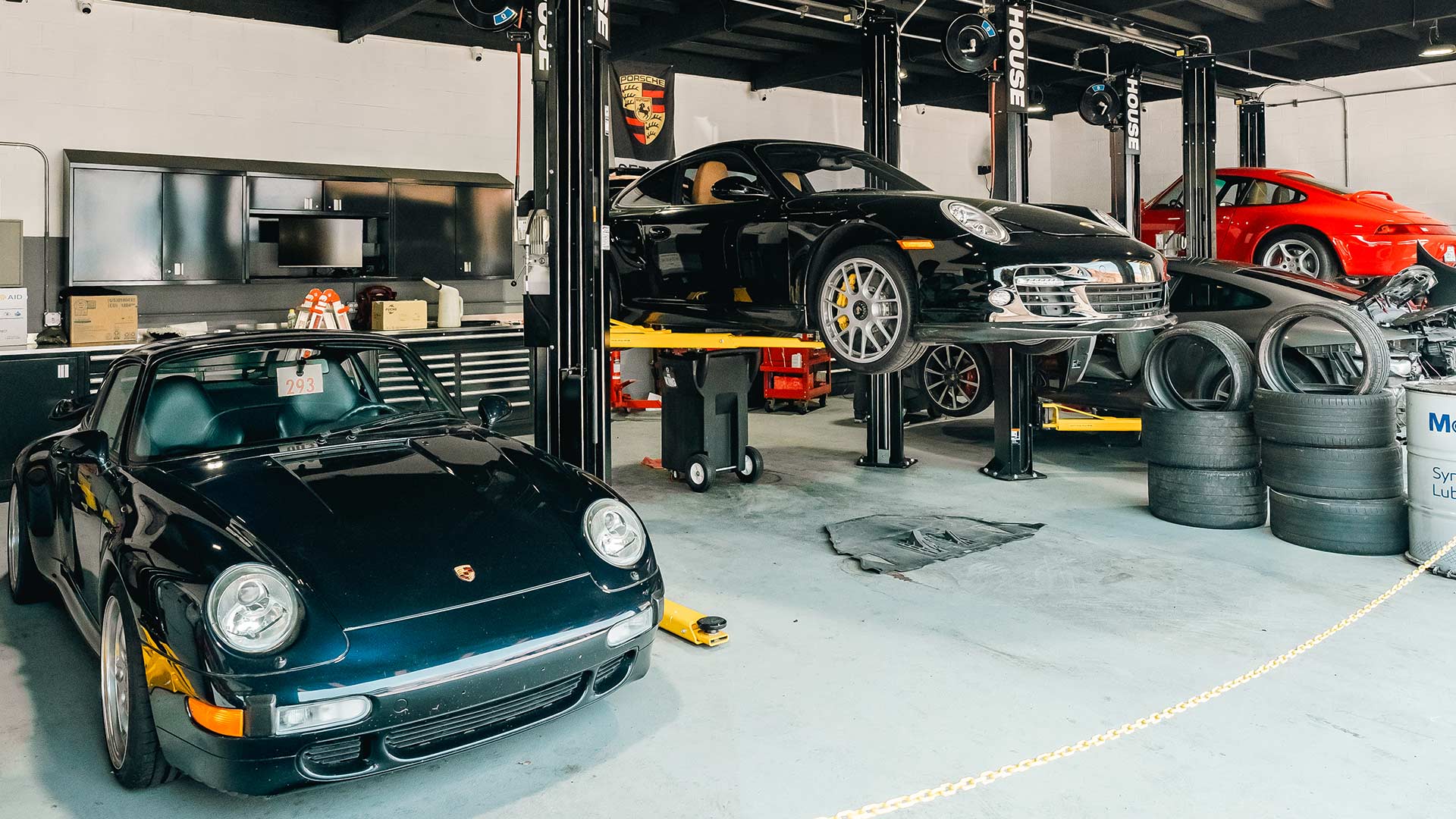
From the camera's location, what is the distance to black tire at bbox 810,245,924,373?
172 inches

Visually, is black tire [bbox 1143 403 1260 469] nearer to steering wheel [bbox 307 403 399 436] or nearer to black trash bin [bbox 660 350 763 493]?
black trash bin [bbox 660 350 763 493]

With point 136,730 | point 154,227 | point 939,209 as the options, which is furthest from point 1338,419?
point 154,227

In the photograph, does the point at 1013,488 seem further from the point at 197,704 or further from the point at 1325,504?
the point at 197,704

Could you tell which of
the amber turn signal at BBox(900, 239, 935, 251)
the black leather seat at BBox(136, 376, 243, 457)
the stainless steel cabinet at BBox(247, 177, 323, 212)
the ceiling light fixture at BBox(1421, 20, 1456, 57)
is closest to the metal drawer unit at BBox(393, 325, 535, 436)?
the stainless steel cabinet at BBox(247, 177, 323, 212)

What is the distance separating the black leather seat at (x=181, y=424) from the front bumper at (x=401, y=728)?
85cm

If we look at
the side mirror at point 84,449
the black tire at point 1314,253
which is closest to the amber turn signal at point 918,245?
the side mirror at point 84,449

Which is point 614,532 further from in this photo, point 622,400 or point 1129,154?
point 1129,154

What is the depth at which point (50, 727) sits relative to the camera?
288 centimetres

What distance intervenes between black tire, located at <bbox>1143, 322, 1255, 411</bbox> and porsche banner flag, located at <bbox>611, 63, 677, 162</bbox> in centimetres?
578

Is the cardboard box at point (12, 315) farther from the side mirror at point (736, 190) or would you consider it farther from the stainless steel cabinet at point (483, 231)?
the side mirror at point (736, 190)

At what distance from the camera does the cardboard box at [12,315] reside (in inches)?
252

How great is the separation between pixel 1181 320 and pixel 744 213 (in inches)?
121

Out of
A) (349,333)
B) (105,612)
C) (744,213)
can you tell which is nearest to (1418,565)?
(744,213)

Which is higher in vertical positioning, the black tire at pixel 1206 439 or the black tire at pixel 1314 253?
the black tire at pixel 1314 253
